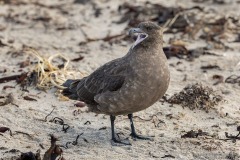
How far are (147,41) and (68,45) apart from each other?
Answer: 390 centimetres

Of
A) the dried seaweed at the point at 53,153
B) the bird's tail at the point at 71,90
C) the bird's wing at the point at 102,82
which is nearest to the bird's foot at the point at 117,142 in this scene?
the bird's wing at the point at 102,82

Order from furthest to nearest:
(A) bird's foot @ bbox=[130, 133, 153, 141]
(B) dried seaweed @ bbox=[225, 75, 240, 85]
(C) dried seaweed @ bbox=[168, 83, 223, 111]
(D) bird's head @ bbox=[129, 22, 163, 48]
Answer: (B) dried seaweed @ bbox=[225, 75, 240, 85] < (C) dried seaweed @ bbox=[168, 83, 223, 111] < (A) bird's foot @ bbox=[130, 133, 153, 141] < (D) bird's head @ bbox=[129, 22, 163, 48]

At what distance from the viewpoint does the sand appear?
5.61m

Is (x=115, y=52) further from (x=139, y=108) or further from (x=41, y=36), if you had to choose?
(x=139, y=108)

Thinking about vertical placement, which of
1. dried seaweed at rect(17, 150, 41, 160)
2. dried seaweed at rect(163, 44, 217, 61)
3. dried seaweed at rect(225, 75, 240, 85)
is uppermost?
dried seaweed at rect(163, 44, 217, 61)

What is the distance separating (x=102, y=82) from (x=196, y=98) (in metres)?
1.29

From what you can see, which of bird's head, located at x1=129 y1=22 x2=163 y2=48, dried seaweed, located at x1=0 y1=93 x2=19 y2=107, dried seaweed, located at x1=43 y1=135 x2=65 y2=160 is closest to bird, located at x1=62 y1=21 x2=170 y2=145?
bird's head, located at x1=129 y1=22 x2=163 y2=48

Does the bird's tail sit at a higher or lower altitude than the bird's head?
lower

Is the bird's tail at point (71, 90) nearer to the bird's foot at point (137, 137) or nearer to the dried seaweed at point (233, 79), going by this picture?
the bird's foot at point (137, 137)

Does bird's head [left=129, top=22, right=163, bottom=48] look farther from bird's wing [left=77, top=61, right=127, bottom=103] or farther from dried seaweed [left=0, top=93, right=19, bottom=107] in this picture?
dried seaweed [left=0, top=93, right=19, bottom=107]

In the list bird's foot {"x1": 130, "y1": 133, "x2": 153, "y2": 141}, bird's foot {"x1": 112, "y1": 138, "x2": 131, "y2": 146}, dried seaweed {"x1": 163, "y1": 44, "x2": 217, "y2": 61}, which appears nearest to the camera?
bird's foot {"x1": 112, "y1": 138, "x2": 131, "y2": 146}

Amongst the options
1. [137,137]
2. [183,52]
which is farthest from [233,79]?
[137,137]

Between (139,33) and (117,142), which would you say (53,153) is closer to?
(117,142)

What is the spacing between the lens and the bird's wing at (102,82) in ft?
18.7
